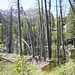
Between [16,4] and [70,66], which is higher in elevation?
[16,4]

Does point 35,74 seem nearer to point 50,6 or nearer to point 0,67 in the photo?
point 0,67

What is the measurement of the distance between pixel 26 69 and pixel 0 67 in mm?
Result: 1802

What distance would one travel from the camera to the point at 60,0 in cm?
1348

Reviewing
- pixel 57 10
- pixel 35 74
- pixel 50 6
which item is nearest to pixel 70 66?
pixel 35 74

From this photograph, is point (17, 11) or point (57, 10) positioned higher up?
point (57, 10)

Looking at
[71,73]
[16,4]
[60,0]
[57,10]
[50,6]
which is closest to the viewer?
[71,73]

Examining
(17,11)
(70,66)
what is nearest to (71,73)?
(70,66)

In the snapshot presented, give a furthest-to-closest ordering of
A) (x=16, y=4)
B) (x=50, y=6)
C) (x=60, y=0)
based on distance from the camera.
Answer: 1. (x=50, y=6)
2. (x=60, y=0)
3. (x=16, y=4)

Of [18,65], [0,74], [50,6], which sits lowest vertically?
[0,74]

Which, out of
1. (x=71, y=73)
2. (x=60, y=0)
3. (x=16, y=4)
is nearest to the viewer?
(x=71, y=73)

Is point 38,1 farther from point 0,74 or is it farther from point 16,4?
point 0,74

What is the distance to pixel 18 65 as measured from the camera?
3.96m

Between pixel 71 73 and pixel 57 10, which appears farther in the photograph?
pixel 57 10

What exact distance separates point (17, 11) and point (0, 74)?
7283 millimetres
